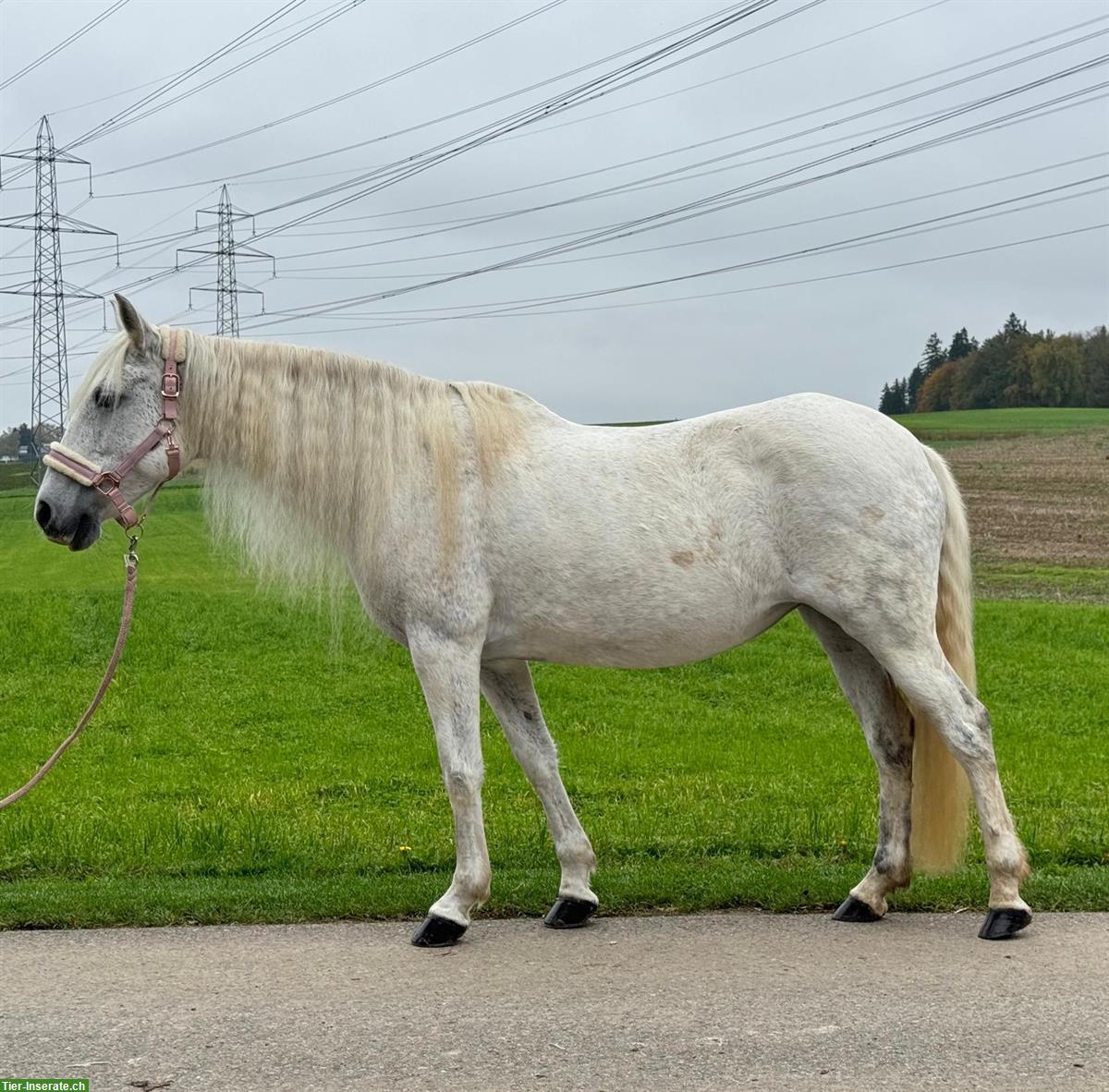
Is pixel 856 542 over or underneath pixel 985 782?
over

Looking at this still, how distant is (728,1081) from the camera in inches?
129

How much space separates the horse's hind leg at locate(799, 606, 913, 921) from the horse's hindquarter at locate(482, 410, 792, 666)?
480 millimetres

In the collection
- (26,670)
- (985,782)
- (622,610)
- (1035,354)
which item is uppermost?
(1035,354)

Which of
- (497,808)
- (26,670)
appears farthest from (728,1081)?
(26,670)

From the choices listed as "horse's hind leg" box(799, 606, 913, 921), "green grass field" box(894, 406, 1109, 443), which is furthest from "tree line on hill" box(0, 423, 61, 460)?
"horse's hind leg" box(799, 606, 913, 921)

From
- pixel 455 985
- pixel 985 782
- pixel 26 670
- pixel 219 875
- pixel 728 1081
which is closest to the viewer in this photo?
pixel 728 1081

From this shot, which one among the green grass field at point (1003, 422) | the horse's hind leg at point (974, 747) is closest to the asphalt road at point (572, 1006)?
the horse's hind leg at point (974, 747)

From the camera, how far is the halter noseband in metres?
4.56

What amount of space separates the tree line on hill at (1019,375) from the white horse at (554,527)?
39573mm

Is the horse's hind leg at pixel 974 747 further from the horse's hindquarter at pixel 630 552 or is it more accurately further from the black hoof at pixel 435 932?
the black hoof at pixel 435 932

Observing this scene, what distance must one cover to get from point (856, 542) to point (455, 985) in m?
2.07

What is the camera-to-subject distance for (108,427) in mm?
4641

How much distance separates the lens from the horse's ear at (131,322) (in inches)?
180

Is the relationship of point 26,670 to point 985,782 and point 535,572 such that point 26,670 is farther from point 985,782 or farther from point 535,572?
point 985,782
